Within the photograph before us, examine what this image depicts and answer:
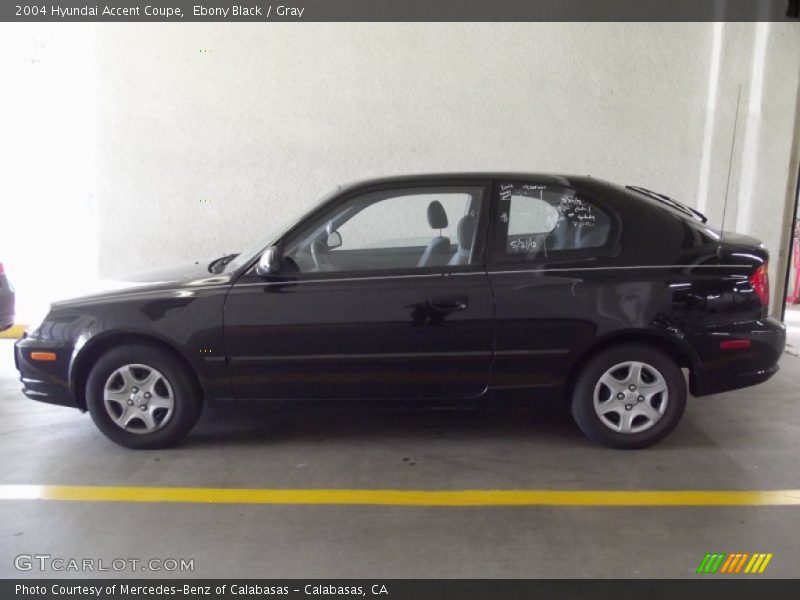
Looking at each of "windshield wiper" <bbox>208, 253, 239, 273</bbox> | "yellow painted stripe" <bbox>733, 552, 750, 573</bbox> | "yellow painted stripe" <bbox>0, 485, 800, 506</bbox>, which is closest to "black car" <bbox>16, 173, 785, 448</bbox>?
"windshield wiper" <bbox>208, 253, 239, 273</bbox>

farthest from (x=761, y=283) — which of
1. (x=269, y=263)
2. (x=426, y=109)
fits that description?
(x=426, y=109)

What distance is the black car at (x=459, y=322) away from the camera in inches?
157

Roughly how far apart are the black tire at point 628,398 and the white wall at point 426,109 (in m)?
3.29

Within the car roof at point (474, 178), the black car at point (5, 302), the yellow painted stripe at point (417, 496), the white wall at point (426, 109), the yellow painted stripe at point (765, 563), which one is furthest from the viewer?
the white wall at point (426, 109)

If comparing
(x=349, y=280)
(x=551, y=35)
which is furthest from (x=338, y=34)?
(x=349, y=280)

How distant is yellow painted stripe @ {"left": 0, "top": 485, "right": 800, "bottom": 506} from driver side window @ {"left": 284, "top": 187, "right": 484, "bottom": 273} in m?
1.23

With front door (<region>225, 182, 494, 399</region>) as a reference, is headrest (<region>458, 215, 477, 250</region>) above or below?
above

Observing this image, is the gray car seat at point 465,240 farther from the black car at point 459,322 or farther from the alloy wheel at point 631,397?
the alloy wheel at point 631,397

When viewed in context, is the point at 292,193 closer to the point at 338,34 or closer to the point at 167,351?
the point at 338,34

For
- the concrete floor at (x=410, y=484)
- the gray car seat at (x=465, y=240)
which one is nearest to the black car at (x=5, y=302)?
the concrete floor at (x=410, y=484)

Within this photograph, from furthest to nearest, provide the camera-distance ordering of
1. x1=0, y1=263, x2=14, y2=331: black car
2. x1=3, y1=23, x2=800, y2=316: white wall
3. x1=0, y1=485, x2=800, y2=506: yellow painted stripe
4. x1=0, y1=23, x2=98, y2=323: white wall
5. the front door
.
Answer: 1. x1=0, y1=23, x2=98, y2=323: white wall
2. x1=3, y1=23, x2=800, y2=316: white wall
3. x1=0, y1=263, x2=14, y2=331: black car
4. the front door
5. x1=0, y1=485, x2=800, y2=506: yellow painted stripe

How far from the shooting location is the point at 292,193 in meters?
6.98

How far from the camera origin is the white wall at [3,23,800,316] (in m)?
6.75

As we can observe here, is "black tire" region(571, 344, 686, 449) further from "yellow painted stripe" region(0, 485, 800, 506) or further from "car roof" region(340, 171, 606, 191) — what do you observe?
"car roof" region(340, 171, 606, 191)
